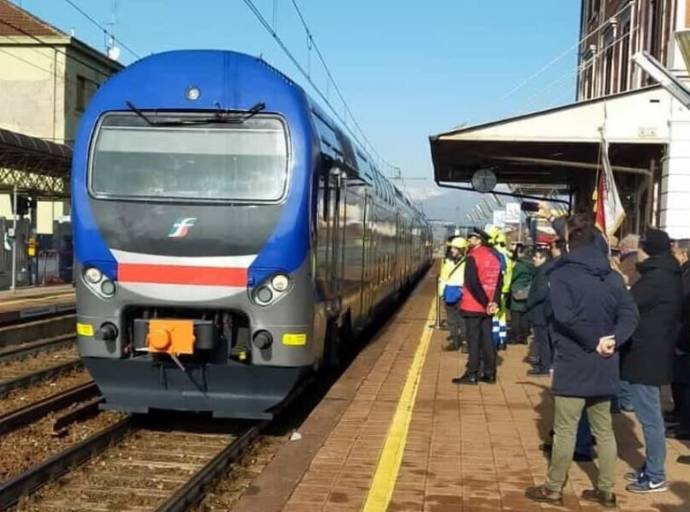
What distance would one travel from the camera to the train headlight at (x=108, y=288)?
7.55m

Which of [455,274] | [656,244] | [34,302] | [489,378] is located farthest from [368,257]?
[34,302]

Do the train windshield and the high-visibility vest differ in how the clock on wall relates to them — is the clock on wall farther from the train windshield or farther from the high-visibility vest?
the train windshield

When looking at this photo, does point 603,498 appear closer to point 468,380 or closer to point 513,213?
point 468,380

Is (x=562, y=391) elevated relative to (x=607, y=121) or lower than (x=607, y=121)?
lower

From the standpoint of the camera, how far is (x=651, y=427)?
6180mm

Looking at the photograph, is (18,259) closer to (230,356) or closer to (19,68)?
(19,68)

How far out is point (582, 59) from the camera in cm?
3275

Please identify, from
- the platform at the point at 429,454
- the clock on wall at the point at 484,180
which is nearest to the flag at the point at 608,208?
the platform at the point at 429,454

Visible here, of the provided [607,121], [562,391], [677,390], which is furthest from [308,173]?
[607,121]

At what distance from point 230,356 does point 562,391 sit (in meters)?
2.87

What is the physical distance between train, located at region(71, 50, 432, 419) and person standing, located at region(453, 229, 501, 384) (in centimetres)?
251

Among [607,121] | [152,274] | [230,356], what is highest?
[607,121]

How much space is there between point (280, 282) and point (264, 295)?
6.4 inches

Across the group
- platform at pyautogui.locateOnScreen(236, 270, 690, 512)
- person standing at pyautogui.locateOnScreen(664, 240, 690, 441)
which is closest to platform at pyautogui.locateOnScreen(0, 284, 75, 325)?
platform at pyautogui.locateOnScreen(236, 270, 690, 512)
